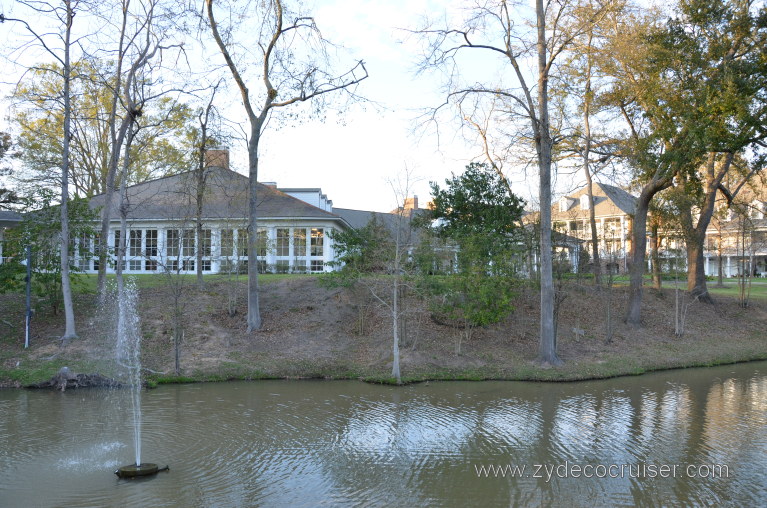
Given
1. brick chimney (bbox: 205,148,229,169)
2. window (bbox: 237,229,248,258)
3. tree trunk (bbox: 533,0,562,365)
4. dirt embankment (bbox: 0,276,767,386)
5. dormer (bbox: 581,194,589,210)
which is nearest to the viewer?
dirt embankment (bbox: 0,276,767,386)

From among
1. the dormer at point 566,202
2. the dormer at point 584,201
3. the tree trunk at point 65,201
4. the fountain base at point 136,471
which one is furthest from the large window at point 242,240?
the dormer at point 566,202

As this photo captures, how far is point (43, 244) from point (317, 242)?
1252 centimetres

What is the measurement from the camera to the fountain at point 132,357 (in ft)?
25.4

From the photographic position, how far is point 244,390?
13961 mm

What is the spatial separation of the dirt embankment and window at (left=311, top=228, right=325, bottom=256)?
5.04 metres

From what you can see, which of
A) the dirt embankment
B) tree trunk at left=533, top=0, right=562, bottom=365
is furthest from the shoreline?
tree trunk at left=533, top=0, right=562, bottom=365

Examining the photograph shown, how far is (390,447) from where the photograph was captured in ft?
29.7

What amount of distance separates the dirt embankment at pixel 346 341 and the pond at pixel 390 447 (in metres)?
1.82

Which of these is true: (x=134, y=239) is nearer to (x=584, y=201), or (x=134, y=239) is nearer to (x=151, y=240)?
(x=151, y=240)

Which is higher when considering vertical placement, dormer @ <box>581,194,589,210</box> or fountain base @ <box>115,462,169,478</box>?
dormer @ <box>581,194,589,210</box>

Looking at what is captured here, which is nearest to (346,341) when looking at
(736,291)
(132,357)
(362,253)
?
(362,253)

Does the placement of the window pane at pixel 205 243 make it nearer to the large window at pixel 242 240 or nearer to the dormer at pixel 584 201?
the large window at pixel 242 240

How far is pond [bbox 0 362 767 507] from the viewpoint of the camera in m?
7.11

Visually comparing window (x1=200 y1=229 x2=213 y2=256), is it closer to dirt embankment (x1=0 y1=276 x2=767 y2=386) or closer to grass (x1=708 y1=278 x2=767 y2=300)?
dirt embankment (x1=0 y1=276 x2=767 y2=386)
